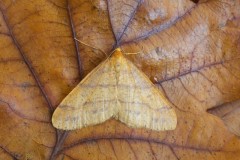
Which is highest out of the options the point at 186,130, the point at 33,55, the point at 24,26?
the point at 24,26

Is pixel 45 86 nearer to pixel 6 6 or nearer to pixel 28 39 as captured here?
pixel 28 39

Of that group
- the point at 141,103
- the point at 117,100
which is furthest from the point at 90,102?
the point at 141,103

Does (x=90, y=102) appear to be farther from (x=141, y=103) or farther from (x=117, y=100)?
(x=141, y=103)

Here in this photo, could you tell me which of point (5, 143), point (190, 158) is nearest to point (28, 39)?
point (5, 143)

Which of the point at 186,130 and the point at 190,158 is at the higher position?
the point at 186,130
